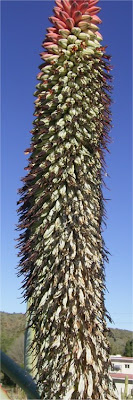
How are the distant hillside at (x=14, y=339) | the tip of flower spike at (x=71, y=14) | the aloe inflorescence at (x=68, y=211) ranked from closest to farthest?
the aloe inflorescence at (x=68, y=211) < the tip of flower spike at (x=71, y=14) < the distant hillside at (x=14, y=339)

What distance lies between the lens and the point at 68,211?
352 centimetres

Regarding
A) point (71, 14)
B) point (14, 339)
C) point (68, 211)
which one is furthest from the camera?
point (14, 339)

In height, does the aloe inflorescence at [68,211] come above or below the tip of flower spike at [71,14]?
below

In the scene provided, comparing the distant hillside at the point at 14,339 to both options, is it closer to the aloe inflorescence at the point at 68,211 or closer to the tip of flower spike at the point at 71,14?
the aloe inflorescence at the point at 68,211

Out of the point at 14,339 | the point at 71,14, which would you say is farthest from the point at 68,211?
the point at 14,339

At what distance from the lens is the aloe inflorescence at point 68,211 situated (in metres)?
3.14

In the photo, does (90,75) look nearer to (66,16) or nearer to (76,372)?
(66,16)

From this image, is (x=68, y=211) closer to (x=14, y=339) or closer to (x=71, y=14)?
(x=71, y=14)

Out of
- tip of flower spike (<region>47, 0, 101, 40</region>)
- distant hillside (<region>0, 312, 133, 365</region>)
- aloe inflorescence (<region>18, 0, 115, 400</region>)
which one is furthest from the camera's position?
distant hillside (<region>0, 312, 133, 365</region>)

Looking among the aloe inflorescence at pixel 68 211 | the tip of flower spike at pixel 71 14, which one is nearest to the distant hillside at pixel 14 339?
the aloe inflorescence at pixel 68 211

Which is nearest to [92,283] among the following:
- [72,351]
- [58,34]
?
[72,351]

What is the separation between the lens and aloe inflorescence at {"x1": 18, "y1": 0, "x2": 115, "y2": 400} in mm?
3145

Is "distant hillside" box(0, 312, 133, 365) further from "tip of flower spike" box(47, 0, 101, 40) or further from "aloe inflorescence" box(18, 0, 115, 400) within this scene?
"tip of flower spike" box(47, 0, 101, 40)

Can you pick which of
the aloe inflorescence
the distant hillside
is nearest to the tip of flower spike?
the aloe inflorescence
